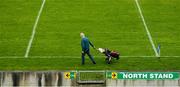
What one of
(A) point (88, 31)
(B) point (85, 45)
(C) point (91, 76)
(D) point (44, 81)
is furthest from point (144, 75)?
(A) point (88, 31)

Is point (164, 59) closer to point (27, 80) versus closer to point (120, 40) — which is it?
point (120, 40)

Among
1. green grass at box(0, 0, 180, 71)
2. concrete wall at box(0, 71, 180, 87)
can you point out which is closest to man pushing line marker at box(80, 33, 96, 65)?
green grass at box(0, 0, 180, 71)

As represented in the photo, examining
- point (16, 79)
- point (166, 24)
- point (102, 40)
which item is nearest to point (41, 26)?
point (102, 40)

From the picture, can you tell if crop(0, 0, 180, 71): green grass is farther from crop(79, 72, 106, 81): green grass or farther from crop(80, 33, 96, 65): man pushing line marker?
crop(79, 72, 106, 81): green grass

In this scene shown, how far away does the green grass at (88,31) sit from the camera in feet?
87.7

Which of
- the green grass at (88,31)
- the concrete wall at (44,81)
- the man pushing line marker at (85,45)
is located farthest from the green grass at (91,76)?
the man pushing line marker at (85,45)

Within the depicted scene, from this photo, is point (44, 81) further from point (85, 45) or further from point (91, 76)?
point (85, 45)

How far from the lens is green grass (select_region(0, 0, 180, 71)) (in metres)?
26.7

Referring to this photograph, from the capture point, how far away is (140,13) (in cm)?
3806

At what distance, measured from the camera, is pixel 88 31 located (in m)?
33.6

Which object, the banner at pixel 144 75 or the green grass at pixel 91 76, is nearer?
the banner at pixel 144 75

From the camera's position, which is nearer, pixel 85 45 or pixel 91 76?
pixel 91 76

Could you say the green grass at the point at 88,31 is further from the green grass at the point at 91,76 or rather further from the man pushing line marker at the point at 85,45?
the green grass at the point at 91,76

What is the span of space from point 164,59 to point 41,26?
993 centimetres
